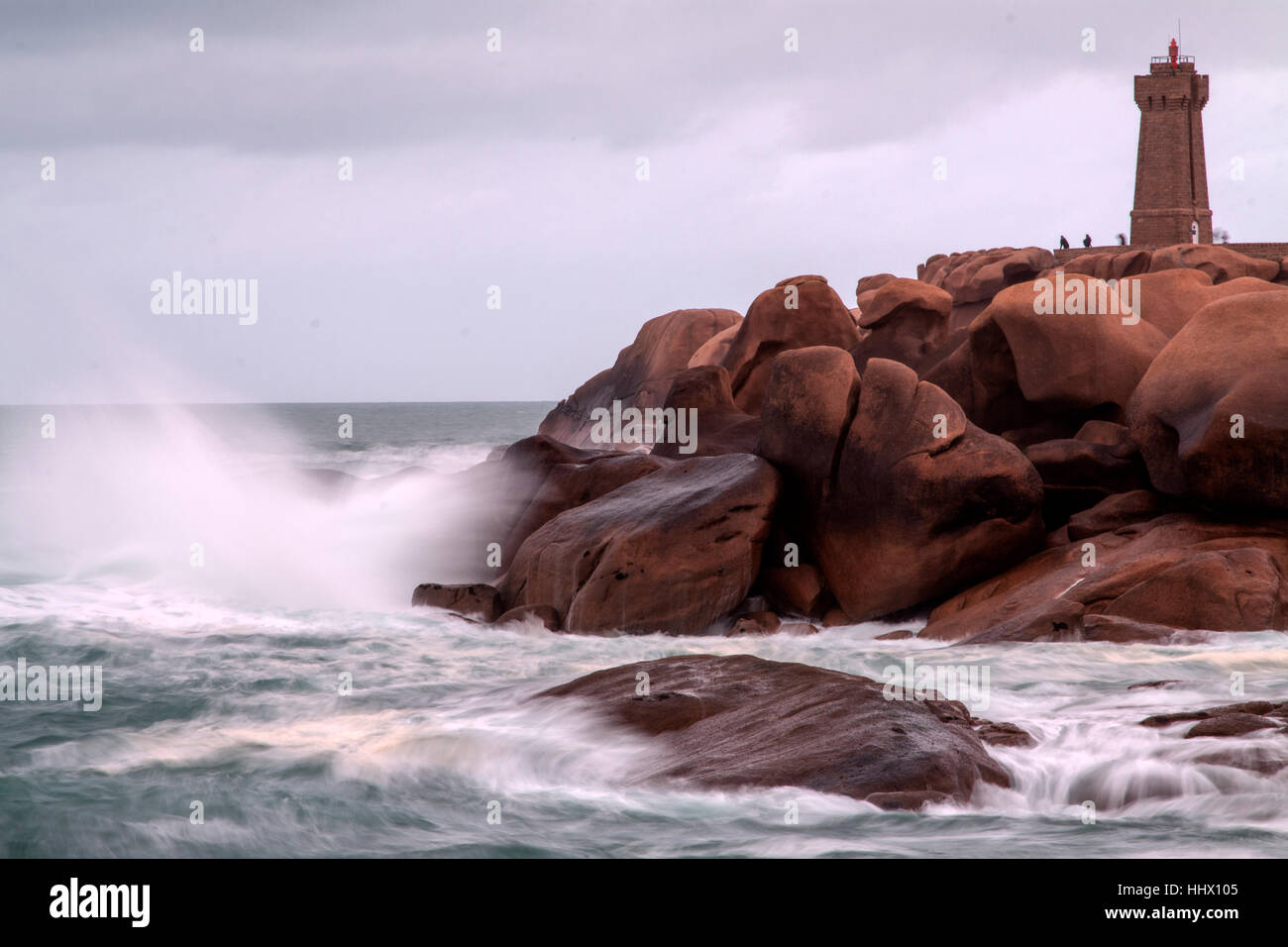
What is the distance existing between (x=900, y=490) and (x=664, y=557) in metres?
2.50

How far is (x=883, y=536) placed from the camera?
13328 millimetres

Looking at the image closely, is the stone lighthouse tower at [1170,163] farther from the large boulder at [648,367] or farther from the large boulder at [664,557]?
the large boulder at [664,557]

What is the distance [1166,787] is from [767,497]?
679 cm

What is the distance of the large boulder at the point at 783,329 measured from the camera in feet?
77.0

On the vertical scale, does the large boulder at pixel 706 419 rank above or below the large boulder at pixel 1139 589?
above

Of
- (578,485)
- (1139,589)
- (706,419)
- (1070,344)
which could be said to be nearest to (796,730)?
(1139,589)

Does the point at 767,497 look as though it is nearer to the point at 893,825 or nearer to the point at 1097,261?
the point at 893,825

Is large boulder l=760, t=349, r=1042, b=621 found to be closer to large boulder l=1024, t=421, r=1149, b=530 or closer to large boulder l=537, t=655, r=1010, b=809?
large boulder l=1024, t=421, r=1149, b=530

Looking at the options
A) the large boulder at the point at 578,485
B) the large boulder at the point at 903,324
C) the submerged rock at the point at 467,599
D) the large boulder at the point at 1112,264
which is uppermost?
the large boulder at the point at 1112,264

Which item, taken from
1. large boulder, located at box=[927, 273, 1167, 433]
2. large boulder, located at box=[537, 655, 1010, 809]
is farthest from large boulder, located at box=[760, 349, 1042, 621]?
large boulder, located at box=[537, 655, 1010, 809]

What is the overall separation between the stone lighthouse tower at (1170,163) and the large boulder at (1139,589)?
1570 inches

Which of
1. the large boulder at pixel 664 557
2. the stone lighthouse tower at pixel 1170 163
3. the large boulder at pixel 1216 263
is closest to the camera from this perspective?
the large boulder at pixel 664 557

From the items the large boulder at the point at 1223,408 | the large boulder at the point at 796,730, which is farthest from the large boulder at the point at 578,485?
the large boulder at the point at 796,730

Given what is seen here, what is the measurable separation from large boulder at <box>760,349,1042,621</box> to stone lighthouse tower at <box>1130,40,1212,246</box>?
39222 millimetres
